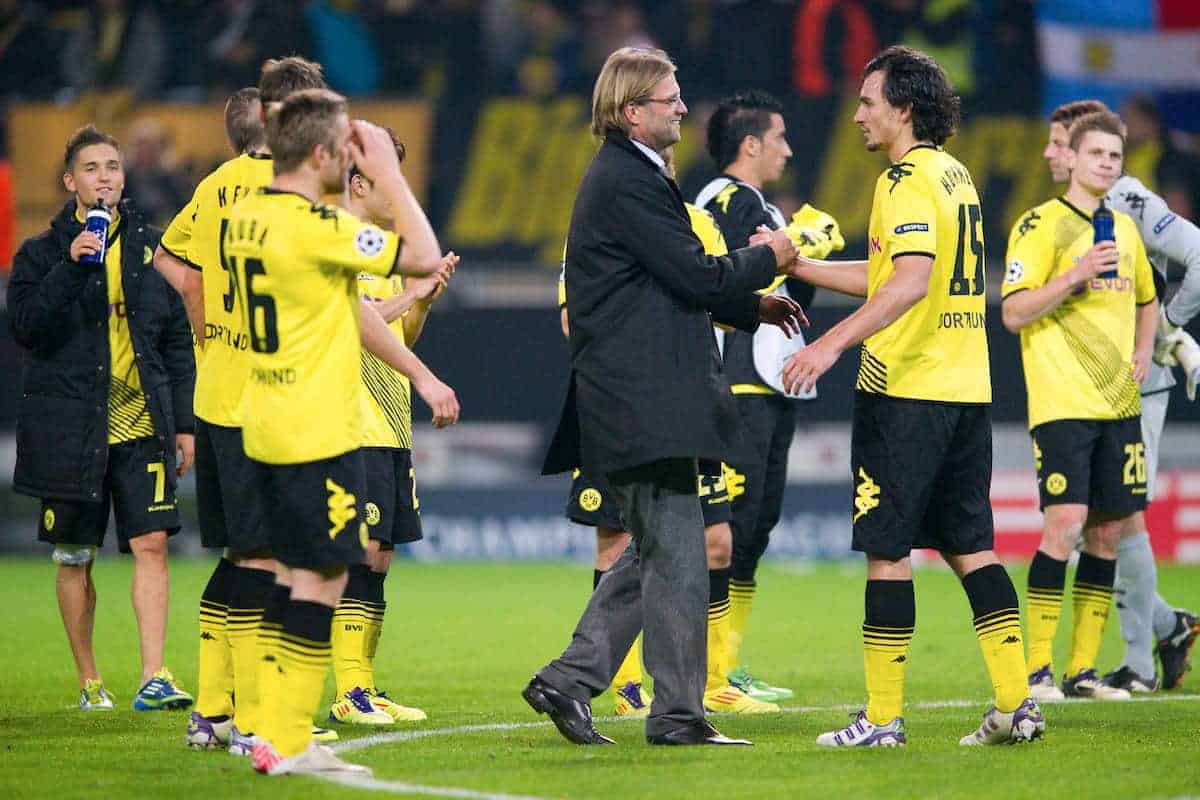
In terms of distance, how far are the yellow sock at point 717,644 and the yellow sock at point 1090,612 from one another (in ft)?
5.63

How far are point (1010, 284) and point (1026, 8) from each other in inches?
403

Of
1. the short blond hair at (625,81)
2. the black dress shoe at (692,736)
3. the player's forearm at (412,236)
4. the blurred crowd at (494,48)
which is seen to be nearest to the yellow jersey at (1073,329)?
the short blond hair at (625,81)

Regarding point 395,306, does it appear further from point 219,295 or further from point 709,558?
point 709,558

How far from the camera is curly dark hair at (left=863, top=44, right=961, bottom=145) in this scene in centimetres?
643

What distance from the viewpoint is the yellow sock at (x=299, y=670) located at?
18.0 ft

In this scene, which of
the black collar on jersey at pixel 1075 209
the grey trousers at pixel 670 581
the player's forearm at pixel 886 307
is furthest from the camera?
the black collar on jersey at pixel 1075 209

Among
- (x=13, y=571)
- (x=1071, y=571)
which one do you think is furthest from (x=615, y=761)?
(x=13, y=571)

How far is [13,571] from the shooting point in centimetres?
1508

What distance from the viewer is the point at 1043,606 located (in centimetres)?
795

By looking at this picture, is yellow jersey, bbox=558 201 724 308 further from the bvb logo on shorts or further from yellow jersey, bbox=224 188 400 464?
yellow jersey, bbox=224 188 400 464

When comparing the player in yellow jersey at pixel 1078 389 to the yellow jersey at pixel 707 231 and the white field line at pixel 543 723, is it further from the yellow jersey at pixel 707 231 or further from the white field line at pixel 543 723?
the yellow jersey at pixel 707 231

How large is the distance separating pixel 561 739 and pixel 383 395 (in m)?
1.80

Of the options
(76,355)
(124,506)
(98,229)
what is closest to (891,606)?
(124,506)

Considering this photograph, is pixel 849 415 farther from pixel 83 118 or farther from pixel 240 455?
pixel 240 455
